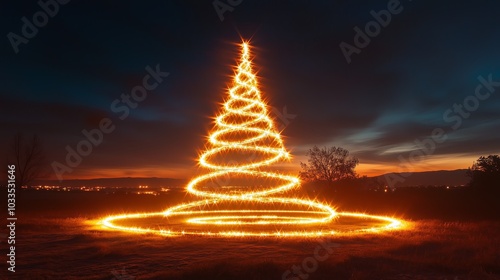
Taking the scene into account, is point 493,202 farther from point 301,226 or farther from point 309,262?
point 309,262

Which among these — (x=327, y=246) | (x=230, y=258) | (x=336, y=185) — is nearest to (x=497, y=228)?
(x=327, y=246)

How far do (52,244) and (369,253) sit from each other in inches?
396

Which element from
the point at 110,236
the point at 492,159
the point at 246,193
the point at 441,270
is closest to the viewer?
the point at 441,270

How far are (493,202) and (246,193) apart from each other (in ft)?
73.1

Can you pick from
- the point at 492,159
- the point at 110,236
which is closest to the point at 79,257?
the point at 110,236

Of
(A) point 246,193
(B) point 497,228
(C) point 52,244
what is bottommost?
(B) point 497,228

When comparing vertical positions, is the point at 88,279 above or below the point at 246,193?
below

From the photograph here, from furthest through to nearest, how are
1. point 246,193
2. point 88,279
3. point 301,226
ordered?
point 246,193 → point 301,226 → point 88,279

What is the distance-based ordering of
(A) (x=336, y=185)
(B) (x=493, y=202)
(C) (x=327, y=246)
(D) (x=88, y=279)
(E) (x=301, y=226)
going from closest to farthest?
(D) (x=88, y=279) < (C) (x=327, y=246) < (E) (x=301, y=226) < (B) (x=493, y=202) < (A) (x=336, y=185)

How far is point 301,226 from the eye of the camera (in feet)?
60.1

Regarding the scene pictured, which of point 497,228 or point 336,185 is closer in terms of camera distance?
point 497,228

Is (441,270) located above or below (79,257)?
below

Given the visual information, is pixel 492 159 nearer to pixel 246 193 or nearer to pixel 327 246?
pixel 246 193

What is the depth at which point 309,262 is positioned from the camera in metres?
9.94
